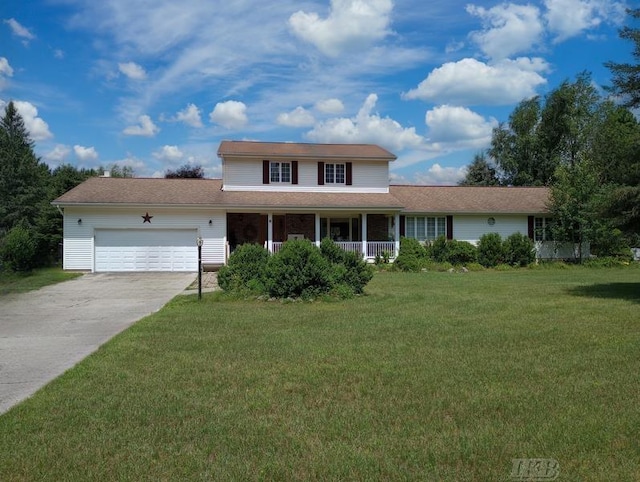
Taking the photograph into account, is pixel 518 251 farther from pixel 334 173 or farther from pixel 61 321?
pixel 61 321

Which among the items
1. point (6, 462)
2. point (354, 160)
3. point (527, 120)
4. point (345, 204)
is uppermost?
point (527, 120)

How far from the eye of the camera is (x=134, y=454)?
12.8ft

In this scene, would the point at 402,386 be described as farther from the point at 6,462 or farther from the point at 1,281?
the point at 1,281

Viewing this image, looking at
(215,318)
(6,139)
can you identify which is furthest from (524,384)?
(6,139)

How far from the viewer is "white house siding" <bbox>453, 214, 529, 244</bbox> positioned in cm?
2678

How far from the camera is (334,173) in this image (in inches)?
1041

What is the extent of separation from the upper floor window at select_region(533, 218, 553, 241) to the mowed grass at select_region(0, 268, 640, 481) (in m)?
19.8

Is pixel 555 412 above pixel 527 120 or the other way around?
the other way around

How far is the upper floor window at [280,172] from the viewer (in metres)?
26.0

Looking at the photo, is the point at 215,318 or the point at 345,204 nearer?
the point at 215,318

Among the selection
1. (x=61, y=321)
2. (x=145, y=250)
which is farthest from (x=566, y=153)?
(x=61, y=321)

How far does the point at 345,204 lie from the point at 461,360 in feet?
58.3

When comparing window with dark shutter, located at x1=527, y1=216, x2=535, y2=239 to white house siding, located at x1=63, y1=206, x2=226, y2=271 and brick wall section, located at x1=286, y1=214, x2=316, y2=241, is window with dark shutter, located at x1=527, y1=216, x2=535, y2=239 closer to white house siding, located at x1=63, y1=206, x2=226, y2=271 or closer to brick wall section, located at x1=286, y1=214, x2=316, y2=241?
brick wall section, located at x1=286, y1=214, x2=316, y2=241

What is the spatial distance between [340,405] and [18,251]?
23.3 m
